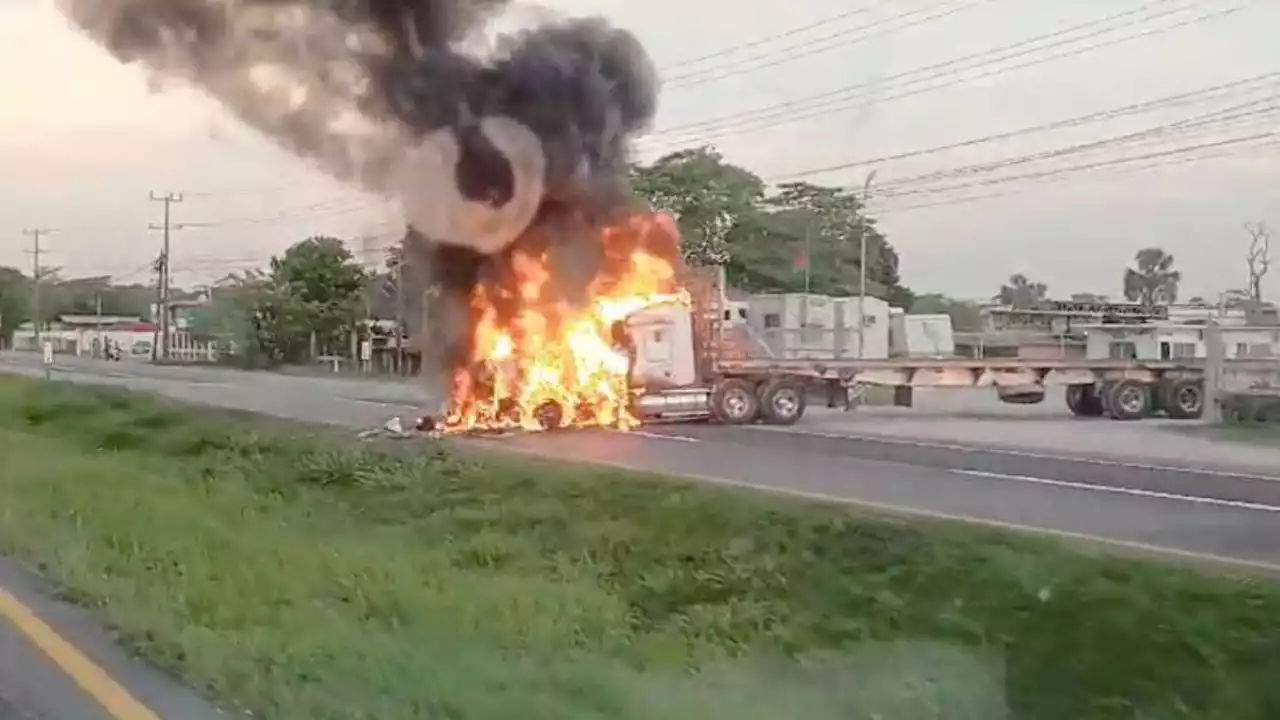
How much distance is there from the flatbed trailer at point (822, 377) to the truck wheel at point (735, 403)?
0.07ft

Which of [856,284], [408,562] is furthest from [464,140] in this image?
[856,284]

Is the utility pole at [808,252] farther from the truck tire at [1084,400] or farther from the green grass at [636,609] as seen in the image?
the green grass at [636,609]

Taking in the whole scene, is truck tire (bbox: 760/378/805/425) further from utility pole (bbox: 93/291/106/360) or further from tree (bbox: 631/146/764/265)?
utility pole (bbox: 93/291/106/360)

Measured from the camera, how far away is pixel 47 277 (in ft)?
434

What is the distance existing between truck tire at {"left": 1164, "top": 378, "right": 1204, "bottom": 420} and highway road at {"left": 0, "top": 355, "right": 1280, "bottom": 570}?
1132 cm

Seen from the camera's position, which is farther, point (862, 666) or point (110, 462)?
point (110, 462)

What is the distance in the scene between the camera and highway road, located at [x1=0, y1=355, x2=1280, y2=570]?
14.3 metres

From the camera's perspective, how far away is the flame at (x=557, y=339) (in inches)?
1117

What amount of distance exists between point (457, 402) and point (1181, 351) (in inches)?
1088

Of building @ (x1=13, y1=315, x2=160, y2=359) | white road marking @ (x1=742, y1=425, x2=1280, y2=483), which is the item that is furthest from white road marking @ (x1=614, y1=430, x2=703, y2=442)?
building @ (x1=13, y1=315, x2=160, y2=359)

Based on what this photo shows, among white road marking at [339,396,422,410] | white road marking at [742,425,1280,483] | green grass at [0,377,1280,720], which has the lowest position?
green grass at [0,377,1280,720]

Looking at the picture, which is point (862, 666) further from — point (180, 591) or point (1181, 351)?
point (1181, 351)

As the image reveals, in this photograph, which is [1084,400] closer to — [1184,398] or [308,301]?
[1184,398]

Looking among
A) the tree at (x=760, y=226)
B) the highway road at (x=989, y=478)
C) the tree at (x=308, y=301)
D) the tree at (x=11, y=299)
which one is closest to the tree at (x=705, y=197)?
the tree at (x=760, y=226)
